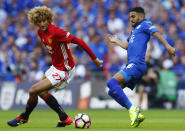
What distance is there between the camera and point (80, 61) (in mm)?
16938

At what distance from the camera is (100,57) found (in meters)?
17.0

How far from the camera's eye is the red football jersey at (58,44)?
8734mm

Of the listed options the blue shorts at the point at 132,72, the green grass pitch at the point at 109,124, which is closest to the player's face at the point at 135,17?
the blue shorts at the point at 132,72

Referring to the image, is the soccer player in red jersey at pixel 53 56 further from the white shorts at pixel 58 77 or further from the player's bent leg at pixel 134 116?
the player's bent leg at pixel 134 116

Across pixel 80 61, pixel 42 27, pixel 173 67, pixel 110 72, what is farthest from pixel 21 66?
pixel 42 27

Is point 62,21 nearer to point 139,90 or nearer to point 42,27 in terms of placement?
point 139,90

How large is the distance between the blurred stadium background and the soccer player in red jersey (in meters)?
7.33

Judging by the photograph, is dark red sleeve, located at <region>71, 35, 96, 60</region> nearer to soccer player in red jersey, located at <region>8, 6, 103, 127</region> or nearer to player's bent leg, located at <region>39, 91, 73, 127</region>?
soccer player in red jersey, located at <region>8, 6, 103, 127</region>

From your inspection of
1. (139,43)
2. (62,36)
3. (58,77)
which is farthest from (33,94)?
(139,43)

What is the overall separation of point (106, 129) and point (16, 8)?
12646 millimetres

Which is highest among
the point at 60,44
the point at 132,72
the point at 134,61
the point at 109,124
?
the point at 60,44

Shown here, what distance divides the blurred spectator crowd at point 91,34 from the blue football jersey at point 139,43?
22.6 ft

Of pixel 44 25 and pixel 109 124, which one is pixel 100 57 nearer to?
pixel 109 124

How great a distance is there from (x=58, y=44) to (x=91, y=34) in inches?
331
